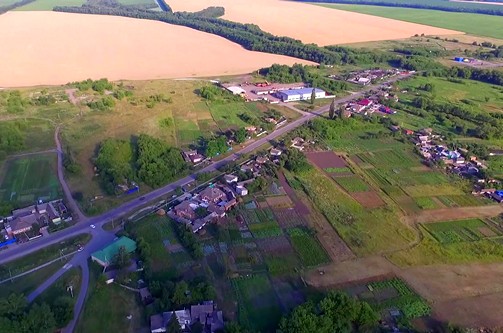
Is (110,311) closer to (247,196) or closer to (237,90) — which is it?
(247,196)

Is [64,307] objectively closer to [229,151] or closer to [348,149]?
[229,151]

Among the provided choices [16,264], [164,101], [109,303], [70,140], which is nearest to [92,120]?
[70,140]

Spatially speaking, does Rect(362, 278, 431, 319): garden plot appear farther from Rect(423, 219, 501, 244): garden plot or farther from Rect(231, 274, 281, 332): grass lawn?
Rect(423, 219, 501, 244): garden plot

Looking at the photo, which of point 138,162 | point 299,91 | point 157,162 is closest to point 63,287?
point 157,162

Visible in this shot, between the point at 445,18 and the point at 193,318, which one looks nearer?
the point at 193,318

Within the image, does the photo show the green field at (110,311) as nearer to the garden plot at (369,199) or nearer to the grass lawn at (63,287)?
the grass lawn at (63,287)

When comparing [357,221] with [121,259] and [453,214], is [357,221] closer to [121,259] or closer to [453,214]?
[453,214]

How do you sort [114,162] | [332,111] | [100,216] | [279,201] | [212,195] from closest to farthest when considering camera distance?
[100,216], [212,195], [279,201], [114,162], [332,111]

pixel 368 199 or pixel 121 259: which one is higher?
pixel 121 259

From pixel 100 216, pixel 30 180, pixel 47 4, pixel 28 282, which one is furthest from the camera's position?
pixel 47 4

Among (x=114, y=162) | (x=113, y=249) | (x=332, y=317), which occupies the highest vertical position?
(x=332, y=317)
